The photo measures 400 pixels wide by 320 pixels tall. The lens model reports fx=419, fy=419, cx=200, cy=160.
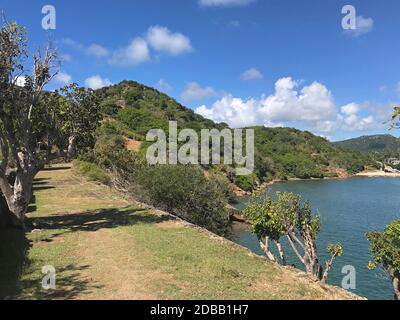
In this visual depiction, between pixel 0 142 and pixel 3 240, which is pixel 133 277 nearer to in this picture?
pixel 3 240

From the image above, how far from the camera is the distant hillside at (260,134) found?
124 m

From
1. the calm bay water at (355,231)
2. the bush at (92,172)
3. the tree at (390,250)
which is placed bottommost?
the calm bay water at (355,231)

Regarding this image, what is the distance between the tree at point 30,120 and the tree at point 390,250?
1611cm

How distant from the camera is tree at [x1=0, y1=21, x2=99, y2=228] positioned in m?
18.6

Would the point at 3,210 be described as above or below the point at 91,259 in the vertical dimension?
above

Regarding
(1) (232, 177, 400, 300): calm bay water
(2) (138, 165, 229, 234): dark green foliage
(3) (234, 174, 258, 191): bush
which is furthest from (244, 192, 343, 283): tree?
(3) (234, 174, 258, 191): bush

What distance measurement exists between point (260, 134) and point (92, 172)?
139087mm

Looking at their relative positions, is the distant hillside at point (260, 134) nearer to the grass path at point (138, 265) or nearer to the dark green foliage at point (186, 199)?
the dark green foliage at point (186, 199)

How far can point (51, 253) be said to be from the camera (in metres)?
16.2

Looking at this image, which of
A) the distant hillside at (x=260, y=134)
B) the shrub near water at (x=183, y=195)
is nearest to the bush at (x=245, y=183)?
the distant hillside at (x=260, y=134)

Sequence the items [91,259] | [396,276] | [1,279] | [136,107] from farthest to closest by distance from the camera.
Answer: [136,107] < [396,276] < [91,259] < [1,279]
